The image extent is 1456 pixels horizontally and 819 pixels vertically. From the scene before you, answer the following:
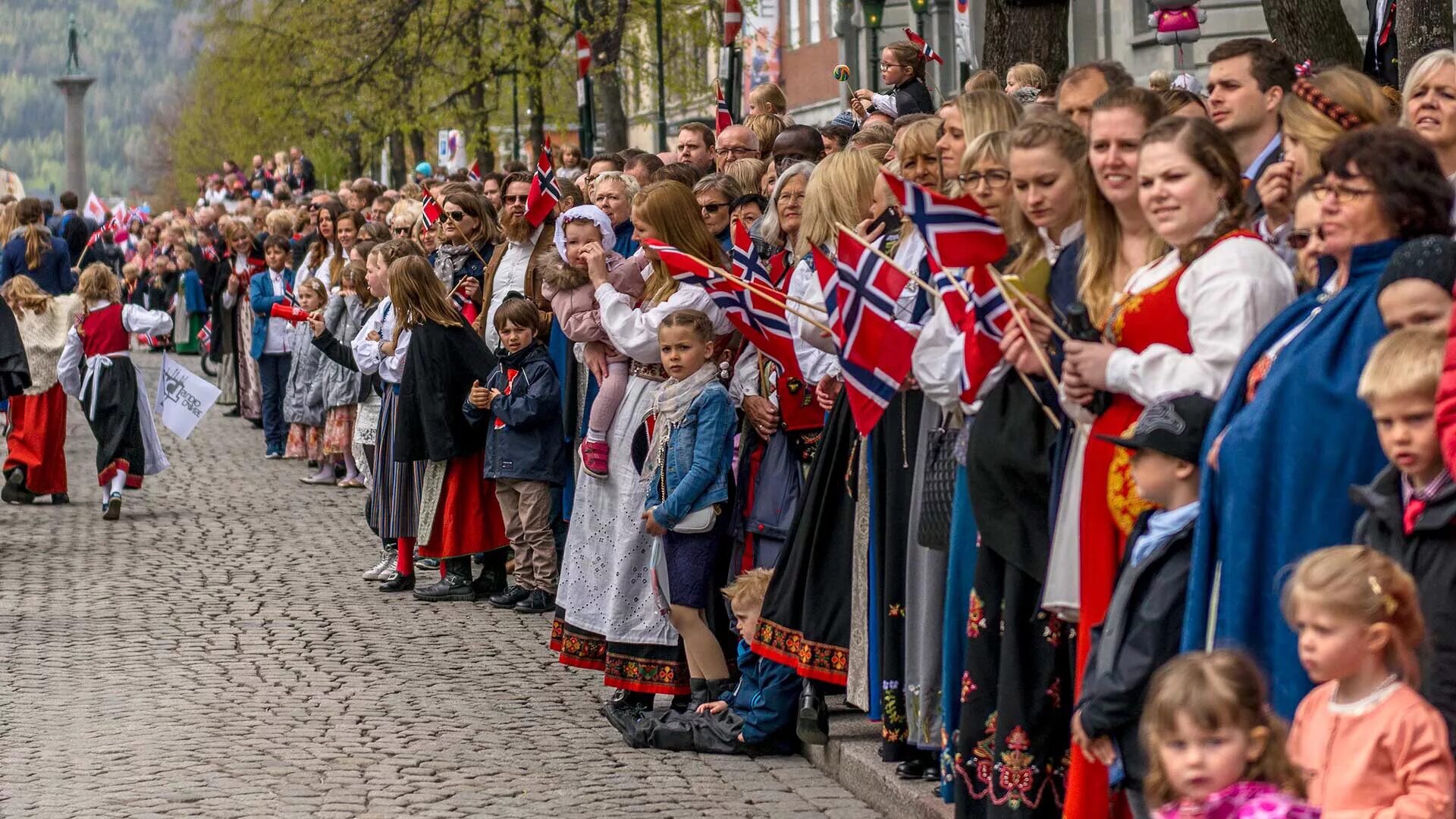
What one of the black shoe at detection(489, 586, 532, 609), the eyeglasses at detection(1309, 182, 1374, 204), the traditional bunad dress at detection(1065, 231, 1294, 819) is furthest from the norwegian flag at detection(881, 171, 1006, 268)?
the black shoe at detection(489, 586, 532, 609)

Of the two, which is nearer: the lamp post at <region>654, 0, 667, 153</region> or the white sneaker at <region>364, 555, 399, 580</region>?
the white sneaker at <region>364, 555, 399, 580</region>

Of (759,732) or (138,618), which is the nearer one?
(759,732)

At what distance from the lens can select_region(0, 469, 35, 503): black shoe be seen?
16.8 meters

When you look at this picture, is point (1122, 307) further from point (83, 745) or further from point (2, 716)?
point (2, 716)

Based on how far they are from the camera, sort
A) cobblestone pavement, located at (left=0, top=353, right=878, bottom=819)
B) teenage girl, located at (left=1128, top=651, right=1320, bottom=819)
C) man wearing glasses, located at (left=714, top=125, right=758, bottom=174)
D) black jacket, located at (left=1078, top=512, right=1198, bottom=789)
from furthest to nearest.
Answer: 1. man wearing glasses, located at (left=714, top=125, right=758, bottom=174)
2. cobblestone pavement, located at (left=0, top=353, right=878, bottom=819)
3. black jacket, located at (left=1078, top=512, right=1198, bottom=789)
4. teenage girl, located at (left=1128, top=651, right=1320, bottom=819)

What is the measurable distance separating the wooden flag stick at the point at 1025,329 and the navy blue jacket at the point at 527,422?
215 inches

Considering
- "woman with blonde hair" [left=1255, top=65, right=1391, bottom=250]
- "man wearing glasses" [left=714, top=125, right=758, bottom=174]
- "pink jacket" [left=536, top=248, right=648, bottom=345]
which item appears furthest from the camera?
"man wearing glasses" [left=714, top=125, right=758, bottom=174]

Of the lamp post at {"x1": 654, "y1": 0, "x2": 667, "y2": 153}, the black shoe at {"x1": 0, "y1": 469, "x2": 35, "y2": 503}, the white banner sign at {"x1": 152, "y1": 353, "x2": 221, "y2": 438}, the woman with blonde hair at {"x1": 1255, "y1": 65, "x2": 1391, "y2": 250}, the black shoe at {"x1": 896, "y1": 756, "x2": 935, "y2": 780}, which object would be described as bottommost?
the black shoe at {"x1": 896, "y1": 756, "x2": 935, "y2": 780}

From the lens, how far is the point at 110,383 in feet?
51.7

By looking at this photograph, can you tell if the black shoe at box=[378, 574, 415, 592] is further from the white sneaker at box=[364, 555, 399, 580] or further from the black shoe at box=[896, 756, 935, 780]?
the black shoe at box=[896, 756, 935, 780]

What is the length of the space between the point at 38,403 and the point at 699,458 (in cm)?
988

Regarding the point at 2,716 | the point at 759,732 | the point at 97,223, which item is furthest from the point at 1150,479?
the point at 97,223

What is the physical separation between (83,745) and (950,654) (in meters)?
3.60

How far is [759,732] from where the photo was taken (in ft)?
26.0
